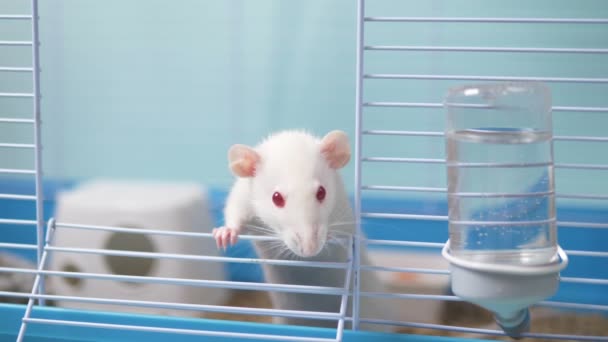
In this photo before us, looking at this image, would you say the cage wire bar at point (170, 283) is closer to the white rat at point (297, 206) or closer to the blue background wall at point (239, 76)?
the white rat at point (297, 206)

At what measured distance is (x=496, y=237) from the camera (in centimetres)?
97

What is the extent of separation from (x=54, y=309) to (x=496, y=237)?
0.83 meters

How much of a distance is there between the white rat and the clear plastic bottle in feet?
0.81

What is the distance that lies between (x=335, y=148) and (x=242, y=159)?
175mm

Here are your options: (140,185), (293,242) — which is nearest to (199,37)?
(140,185)

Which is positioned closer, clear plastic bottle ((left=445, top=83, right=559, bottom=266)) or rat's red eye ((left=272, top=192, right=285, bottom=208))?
clear plastic bottle ((left=445, top=83, right=559, bottom=266))

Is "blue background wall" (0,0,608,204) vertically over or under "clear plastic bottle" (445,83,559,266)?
over

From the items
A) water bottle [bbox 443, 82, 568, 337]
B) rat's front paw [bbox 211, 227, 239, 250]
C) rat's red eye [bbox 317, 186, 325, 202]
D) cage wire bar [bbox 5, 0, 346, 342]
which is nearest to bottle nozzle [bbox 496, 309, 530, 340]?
water bottle [bbox 443, 82, 568, 337]

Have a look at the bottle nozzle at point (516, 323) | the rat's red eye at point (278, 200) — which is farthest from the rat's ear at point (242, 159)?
the bottle nozzle at point (516, 323)

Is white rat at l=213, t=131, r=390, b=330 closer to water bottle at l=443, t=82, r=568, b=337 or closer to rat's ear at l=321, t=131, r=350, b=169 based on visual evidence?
rat's ear at l=321, t=131, r=350, b=169

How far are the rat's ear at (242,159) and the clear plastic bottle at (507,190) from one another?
39 cm

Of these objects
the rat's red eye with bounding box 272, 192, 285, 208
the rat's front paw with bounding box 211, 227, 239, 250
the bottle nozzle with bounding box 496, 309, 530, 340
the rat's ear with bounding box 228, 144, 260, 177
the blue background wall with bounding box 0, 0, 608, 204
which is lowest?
the bottle nozzle with bounding box 496, 309, 530, 340

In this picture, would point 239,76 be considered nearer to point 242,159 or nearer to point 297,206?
point 242,159

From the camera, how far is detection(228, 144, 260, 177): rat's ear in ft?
4.07
